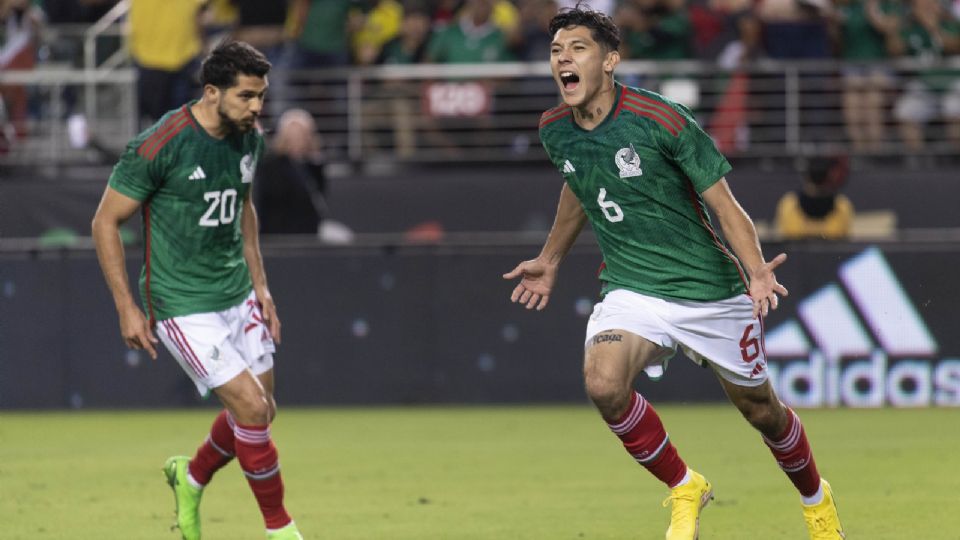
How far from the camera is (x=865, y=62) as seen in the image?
16.4 m

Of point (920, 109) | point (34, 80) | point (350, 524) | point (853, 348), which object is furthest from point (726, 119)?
point (350, 524)

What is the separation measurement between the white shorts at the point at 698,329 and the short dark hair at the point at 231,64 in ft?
6.56

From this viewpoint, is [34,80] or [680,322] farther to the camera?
[34,80]

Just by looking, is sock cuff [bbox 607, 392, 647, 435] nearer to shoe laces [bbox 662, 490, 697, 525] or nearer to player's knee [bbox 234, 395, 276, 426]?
shoe laces [bbox 662, 490, 697, 525]

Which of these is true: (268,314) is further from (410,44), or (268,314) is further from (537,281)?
(410,44)

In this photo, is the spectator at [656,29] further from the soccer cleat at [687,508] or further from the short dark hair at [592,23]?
the soccer cleat at [687,508]

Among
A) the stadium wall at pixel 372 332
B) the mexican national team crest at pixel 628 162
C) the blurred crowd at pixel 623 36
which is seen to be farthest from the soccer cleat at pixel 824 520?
the blurred crowd at pixel 623 36

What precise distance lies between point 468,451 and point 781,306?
3.88 m

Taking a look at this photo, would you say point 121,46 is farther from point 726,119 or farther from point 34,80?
point 726,119

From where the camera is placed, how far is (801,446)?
7.45m

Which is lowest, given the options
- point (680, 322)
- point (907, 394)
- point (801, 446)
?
point (907, 394)

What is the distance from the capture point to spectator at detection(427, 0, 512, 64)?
1703cm

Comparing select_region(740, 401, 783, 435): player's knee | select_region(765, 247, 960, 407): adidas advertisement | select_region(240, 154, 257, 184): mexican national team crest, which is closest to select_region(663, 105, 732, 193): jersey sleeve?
select_region(740, 401, 783, 435): player's knee

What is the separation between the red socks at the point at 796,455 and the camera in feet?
24.3
